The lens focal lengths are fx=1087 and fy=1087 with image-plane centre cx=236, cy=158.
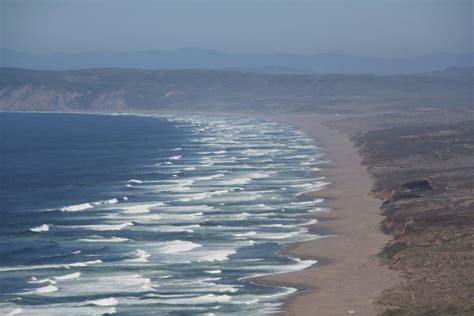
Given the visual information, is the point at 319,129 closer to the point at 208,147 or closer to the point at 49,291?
the point at 208,147

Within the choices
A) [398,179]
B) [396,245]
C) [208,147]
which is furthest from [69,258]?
[208,147]

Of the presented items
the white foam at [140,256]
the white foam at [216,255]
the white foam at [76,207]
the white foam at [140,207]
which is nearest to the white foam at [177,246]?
the white foam at [140,256]

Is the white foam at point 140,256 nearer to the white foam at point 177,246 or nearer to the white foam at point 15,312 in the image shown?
the white foam at point 177,246

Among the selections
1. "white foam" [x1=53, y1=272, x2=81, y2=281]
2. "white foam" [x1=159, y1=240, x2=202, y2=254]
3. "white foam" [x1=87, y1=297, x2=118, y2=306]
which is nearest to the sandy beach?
"white foam" [x1=159, y1=240, x2=202, y2=254]

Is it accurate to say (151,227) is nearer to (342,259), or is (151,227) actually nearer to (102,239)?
(102,239)

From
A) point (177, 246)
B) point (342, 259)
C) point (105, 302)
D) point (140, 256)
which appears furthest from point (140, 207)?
point (105, 302)
